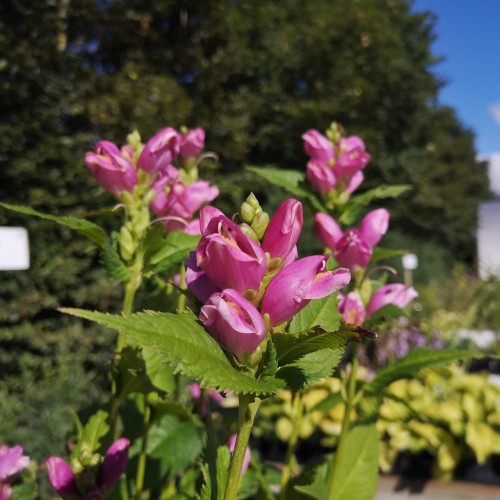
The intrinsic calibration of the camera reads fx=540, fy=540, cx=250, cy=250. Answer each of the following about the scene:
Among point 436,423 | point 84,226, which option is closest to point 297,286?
point 84,226

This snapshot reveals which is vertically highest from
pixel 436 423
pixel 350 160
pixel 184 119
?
pixel 184 119

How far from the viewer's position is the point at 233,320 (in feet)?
1.64

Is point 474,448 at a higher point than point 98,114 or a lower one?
lower

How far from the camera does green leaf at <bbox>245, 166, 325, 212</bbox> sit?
1151 millimetres

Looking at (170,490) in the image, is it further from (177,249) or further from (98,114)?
(98,114)

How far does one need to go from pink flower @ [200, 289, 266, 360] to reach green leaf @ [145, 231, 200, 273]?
1.27ft

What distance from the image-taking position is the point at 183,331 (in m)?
0.50

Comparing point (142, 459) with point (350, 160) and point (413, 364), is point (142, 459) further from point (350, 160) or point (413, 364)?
point (350, 160)

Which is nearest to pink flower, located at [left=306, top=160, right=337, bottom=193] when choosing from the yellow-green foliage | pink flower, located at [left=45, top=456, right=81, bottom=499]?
pink flower, located at [left=45, top=456, right=81, bottom=499]

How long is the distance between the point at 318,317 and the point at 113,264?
15.8 inches

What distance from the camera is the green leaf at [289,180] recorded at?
115 centimetres

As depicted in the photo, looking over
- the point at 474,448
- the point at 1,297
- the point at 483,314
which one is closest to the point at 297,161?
the point at 483,314

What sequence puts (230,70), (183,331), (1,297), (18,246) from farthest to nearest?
(230,70)
(1,297)
(18,246)
(183,331)

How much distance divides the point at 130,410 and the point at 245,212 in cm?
74
